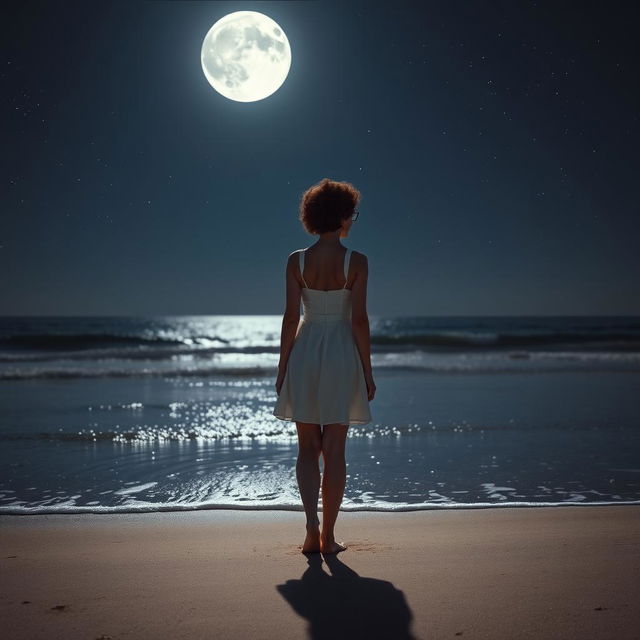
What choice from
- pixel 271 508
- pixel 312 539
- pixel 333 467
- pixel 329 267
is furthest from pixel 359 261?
pixel 271 508

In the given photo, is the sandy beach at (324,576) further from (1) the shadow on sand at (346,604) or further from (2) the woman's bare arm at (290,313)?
(2) the woman's bare arm at (290,313)

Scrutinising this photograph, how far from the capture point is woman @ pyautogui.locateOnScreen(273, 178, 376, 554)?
3.05 meters

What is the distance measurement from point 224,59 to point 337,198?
7942mm

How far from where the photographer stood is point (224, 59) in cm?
1005

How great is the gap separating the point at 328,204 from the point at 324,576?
→ 171 centimetres

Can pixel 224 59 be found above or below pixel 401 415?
above

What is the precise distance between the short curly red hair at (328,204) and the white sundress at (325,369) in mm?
161

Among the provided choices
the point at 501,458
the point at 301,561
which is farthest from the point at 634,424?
the point at 301,561

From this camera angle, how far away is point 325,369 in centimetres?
305

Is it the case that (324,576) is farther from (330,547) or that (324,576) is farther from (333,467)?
(333,467)

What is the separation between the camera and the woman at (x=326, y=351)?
3.05 metres

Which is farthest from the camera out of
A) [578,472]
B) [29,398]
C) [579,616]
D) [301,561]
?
[29,398]

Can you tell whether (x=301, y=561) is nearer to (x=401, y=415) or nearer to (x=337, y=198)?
(x=337, y=198)

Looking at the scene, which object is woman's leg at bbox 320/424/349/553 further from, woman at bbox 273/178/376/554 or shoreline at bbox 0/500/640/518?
shoreline at bbox 0/500/640/518
